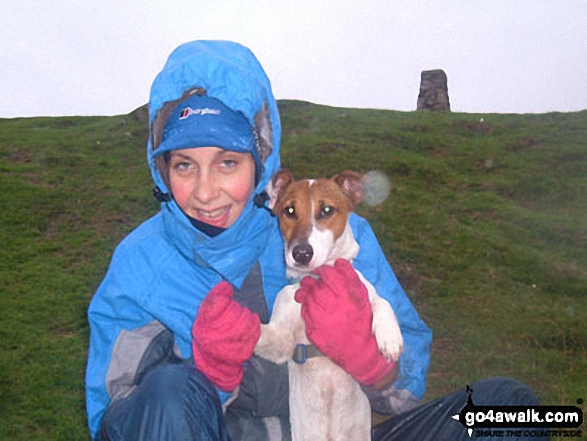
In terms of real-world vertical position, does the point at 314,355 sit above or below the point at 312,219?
below

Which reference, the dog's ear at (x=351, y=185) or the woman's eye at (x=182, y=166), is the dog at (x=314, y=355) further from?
the woman's eye at (x=182, y=166)

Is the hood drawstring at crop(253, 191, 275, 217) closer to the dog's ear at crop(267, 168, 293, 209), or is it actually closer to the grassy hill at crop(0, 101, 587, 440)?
the dog's ear at crop(267, 168, 293, 209)

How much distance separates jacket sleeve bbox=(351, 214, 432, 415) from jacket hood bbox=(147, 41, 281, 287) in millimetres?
689

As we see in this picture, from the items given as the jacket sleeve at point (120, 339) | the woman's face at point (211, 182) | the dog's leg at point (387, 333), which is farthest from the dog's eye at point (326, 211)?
the jacket sleeve at point (120, 339)

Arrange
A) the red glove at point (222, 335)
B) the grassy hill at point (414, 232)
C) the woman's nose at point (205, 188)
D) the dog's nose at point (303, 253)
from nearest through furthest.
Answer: the red glove at point (222, 335)
the woman's nose at point (205, 188)
the dog's nose at point (303, 253)
the grassy hill at point (414, 232)

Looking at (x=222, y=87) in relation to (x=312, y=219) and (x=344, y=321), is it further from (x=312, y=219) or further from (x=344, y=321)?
(x=344, y=321)

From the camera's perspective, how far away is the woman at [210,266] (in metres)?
3.51

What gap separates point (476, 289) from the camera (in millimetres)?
11227

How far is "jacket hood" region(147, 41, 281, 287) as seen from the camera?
147 inches

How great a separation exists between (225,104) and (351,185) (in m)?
1.11

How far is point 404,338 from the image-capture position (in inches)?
158

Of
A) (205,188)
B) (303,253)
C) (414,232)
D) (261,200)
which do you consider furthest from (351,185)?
(414,232)

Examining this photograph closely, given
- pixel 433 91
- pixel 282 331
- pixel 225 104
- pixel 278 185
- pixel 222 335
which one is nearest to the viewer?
pixel 222 335

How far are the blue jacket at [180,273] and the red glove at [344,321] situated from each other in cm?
41
